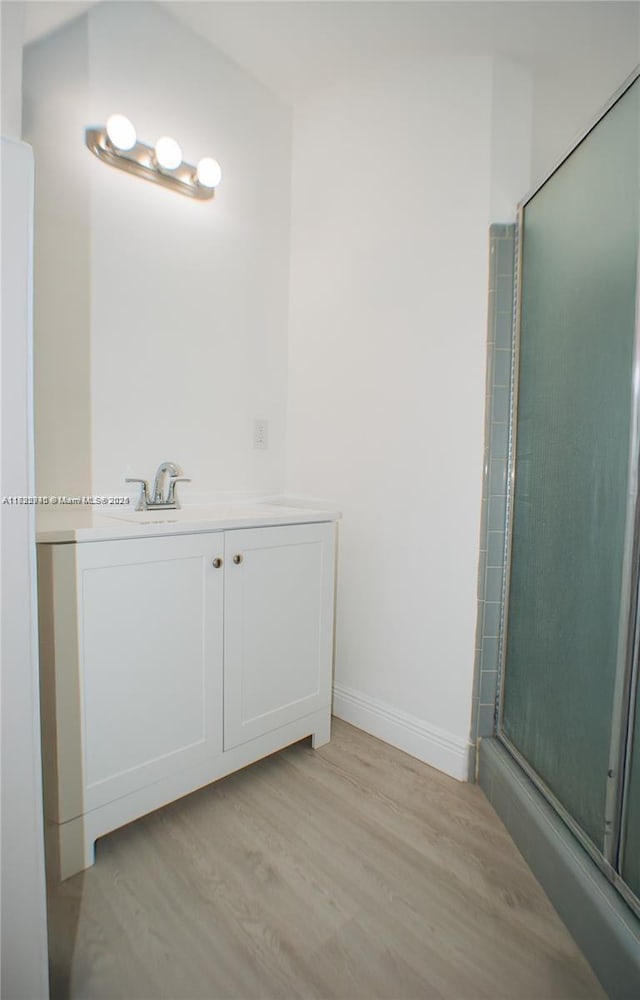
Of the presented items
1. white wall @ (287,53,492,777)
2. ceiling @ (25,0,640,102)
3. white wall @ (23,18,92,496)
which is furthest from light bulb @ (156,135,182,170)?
white wall @ (287,53,492,777)

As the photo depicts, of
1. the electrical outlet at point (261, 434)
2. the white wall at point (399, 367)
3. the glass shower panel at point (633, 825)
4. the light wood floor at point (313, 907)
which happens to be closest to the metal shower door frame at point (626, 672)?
the glass shower panel at point (633, 825)

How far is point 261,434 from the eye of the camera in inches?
82.9

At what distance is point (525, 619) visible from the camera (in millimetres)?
1467

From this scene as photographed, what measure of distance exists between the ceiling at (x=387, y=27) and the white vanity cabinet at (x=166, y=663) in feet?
5.03

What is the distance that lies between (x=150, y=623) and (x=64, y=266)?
107cm

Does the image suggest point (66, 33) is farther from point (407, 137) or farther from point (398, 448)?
point (398, 448)

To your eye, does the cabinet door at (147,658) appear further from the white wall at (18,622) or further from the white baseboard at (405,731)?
the white baseboard at (405,731)

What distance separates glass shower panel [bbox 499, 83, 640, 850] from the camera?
1060mm

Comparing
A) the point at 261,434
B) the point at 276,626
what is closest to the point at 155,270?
the point at 261,434

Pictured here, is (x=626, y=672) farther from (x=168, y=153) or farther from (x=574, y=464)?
(x=168, y=153)

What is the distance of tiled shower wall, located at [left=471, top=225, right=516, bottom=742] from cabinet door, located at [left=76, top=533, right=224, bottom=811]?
0.80 m

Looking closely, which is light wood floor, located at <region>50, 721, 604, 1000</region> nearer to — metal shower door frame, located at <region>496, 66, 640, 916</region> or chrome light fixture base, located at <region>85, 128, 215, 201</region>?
metal shower door frame, located at <region>496, 66, 640, 916</region>

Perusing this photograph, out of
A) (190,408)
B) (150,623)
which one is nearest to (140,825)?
(150,623)

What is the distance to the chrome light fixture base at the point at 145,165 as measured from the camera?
1550 millimetres
